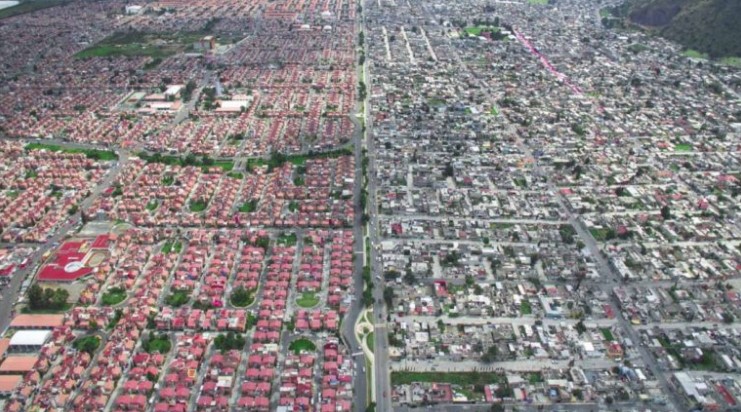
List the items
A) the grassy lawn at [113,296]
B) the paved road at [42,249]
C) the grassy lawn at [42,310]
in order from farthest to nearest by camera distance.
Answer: the grassy lawn at [113,296] < the paved road at [42,249] < the grassy lawn at [42,310]

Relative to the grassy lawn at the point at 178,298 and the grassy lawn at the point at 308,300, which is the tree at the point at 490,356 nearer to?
the grassy lawn at the point at 308,300

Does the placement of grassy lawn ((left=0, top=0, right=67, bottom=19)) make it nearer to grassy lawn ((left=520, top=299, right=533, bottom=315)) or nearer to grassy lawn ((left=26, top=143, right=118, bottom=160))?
grassy lawn ((left=26, top=143, right=118, bottom=160))

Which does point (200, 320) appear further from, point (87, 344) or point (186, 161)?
point (186, 161)

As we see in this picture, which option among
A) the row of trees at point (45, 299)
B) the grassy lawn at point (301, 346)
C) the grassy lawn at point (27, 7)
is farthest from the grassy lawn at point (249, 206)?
the grassy lawn at point (27, 7)

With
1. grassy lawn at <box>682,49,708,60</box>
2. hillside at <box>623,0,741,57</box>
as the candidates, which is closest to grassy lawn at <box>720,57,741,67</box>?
hillside at <box>623,0,741,57</box>

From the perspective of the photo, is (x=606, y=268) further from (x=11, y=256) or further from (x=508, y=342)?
(x=11, y=256)
